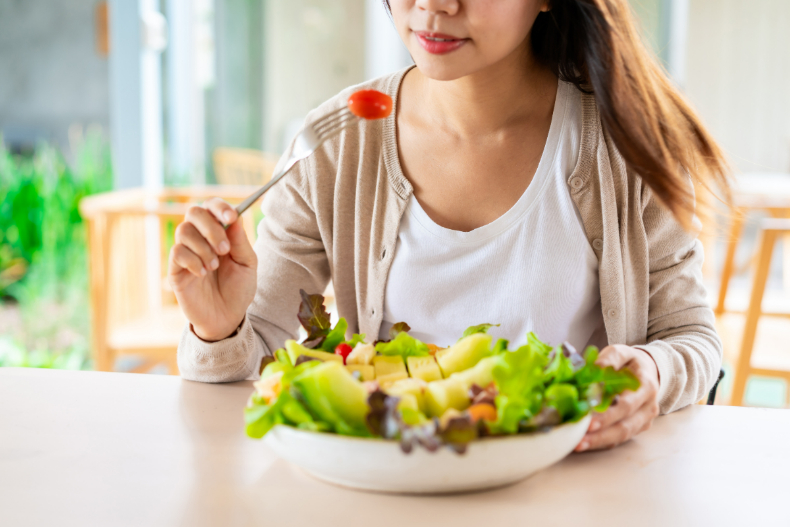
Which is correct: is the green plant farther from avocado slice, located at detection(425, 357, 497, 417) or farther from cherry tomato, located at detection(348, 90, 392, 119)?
avocado slice, located at detection(425, 357, 497, 417)

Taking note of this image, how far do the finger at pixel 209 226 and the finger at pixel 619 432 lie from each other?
1.45 ft

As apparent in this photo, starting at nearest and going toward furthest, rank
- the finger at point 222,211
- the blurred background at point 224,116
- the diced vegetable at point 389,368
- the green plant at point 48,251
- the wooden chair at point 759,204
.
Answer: the diced vegetable at point 389,368, the finger at point 222,211, the wooden chair at point 759,204, the blurred background at point 224,116, the green plant at point 48,251

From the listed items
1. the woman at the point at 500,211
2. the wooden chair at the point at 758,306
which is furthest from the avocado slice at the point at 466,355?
the wooden chair at the point at 758,306

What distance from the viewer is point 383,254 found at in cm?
112

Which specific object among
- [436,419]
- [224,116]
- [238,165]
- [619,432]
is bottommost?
[238,165]

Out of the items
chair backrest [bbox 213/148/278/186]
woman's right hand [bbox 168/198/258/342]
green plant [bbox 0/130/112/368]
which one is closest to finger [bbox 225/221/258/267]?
woman's right hand [bbox 168/198/258/342]

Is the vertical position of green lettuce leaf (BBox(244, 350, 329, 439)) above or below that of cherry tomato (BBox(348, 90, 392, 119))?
below

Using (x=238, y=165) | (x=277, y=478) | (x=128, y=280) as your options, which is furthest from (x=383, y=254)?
(x=238, y=165)

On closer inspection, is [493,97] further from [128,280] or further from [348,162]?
[128,280]

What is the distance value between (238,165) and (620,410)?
11.2 ft

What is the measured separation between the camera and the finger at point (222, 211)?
0.79m

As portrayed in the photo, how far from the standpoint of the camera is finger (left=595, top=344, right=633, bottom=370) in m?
0.72

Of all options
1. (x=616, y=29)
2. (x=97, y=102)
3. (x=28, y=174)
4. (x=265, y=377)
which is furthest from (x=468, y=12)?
(x=97, y=102)

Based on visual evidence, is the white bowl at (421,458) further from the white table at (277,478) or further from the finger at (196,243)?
the finger at (196,243)
